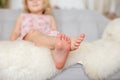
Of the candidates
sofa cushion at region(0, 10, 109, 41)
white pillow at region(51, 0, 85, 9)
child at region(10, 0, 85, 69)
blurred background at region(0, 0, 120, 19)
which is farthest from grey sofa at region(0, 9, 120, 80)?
white pillow at region(51, 0, 85, 9)

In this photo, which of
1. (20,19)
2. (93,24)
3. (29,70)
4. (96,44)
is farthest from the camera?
(93,24)

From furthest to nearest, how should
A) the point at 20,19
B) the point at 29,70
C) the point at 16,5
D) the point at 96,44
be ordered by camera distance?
1. the point at 16,5
2. the point at 20,19
3. the point at 96,44
4. the point at 29,70

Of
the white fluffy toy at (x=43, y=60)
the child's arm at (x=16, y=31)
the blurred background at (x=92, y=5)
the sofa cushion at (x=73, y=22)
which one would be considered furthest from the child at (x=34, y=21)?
the blurred background at (x=92, y=5)

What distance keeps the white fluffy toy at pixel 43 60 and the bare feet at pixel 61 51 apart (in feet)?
0.10

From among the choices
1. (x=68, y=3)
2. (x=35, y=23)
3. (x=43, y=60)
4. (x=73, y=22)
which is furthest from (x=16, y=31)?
(x=68, y=3)

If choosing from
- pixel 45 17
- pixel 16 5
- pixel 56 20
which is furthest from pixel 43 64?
pixel 16 5

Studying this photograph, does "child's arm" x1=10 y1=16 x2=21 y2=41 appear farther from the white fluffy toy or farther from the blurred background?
the blurred background

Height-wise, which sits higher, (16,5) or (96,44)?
(96,44)

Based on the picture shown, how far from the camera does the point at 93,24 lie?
1.99 meters

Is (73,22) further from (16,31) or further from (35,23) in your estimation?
(16,31)

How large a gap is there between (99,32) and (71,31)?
0.22 m

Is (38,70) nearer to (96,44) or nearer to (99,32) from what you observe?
(96,44)

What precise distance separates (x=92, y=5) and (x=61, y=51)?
1416mm

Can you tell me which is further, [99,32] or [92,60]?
[99,32]
